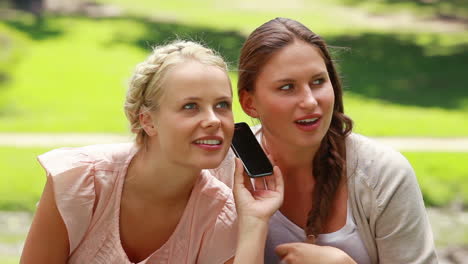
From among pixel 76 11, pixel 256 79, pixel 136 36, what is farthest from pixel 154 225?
pixel 76 11

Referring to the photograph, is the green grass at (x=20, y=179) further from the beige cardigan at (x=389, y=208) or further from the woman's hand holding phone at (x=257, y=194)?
the beige cardigan at (x=389, y=208)

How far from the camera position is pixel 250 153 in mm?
2658

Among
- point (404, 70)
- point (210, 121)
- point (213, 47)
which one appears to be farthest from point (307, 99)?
point (404, 70)

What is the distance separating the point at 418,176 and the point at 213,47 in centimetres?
406

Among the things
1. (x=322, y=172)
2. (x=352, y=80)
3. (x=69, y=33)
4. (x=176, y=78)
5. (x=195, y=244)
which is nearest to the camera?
(x=176, y=78)

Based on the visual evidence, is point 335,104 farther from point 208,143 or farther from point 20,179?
point 20,179

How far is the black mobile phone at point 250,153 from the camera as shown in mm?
2611

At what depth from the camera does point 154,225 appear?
8.50 ft

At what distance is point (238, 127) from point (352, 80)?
783cm

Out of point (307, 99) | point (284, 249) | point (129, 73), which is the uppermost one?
point (307, 99)


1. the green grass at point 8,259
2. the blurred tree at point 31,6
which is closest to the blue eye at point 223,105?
the green grass at point 8,259

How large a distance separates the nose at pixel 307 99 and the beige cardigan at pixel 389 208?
12.5 inches

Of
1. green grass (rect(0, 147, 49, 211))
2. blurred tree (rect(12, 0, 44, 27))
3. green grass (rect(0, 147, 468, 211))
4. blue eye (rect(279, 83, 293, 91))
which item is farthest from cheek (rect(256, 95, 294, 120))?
blurred tree (rect(12, 0, 44, 27))

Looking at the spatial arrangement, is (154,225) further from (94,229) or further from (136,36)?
(136,36)
